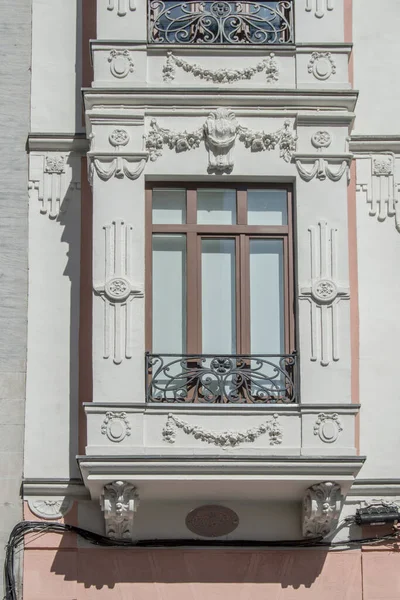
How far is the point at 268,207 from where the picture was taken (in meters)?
18.0

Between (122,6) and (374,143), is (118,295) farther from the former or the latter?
(374,143)

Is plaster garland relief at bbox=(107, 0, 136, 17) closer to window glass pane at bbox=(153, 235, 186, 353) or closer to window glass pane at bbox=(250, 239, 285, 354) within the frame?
window glass pane at bbox=(153, 235, 186, 353)

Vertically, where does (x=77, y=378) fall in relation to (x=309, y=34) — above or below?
below

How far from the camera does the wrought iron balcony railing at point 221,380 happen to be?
1725cm

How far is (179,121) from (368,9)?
2868mm

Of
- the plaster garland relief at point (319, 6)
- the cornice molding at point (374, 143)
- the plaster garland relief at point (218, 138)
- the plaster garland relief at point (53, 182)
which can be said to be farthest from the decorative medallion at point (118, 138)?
the cornice molding at point (374, 143)

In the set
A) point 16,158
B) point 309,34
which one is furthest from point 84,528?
point 309,34

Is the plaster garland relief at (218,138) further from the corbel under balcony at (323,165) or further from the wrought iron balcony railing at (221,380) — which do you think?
the wrought iron balcony railing at (221,380)

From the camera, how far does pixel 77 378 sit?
1797 cm

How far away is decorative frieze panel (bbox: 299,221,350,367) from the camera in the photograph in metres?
17.3

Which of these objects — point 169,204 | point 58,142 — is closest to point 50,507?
point 169,204

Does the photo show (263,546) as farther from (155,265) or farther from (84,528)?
(155,265)

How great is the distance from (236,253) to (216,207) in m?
0.58

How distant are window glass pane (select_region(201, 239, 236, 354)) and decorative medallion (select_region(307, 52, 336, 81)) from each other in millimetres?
2061
